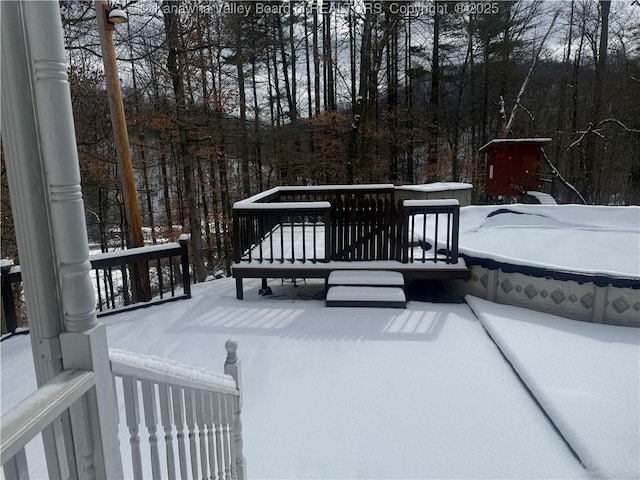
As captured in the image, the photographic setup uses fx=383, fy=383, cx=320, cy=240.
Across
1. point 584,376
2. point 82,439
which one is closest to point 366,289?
point 584,376

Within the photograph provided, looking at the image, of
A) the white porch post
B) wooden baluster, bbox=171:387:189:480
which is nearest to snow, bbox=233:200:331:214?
wooden baluster, bbox=171:387:189:480

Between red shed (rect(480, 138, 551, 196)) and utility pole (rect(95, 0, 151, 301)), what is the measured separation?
12028mm

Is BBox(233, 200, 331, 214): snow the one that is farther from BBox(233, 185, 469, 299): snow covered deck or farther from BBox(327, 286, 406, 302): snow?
BBox(327, 286, 406, 302): snow

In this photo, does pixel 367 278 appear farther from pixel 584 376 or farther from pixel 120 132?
pixel 120 132

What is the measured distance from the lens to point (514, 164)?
1390 centimetres

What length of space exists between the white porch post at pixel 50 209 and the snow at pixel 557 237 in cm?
512

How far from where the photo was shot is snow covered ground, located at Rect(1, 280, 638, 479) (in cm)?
252

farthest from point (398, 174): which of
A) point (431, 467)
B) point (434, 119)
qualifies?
point (431, 467)

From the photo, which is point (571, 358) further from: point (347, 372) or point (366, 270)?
point (366, 270)

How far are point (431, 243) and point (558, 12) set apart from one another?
17069mm

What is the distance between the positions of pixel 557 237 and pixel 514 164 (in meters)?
8.02

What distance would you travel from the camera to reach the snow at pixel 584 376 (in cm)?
247

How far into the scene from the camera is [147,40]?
10.3m

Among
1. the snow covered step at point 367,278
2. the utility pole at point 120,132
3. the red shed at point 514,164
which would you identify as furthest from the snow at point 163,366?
the red shed at point 514,164
